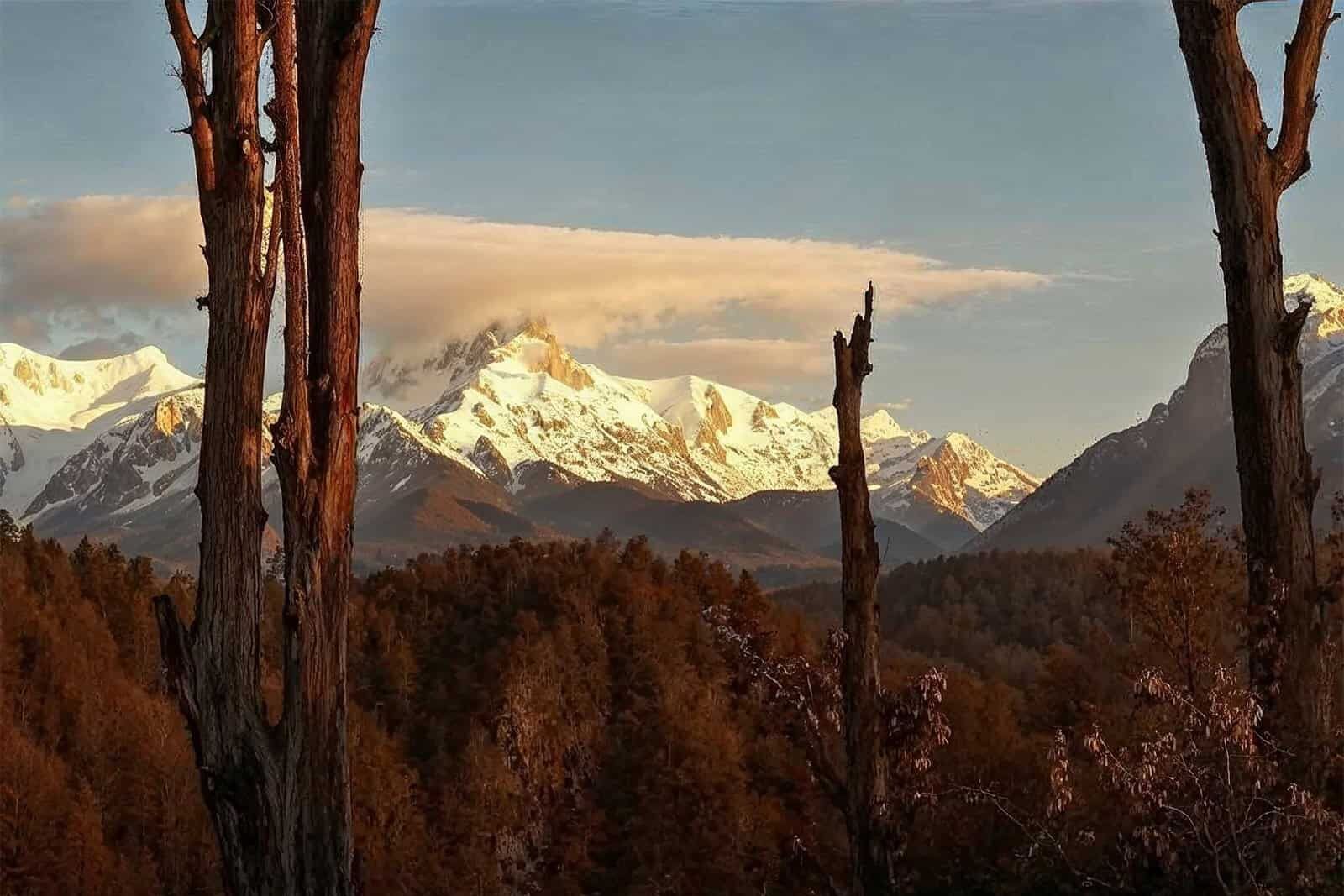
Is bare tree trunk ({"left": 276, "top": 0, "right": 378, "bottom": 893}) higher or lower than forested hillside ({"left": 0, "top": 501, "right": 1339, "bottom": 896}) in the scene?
higher

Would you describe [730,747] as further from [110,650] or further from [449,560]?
[449,560]

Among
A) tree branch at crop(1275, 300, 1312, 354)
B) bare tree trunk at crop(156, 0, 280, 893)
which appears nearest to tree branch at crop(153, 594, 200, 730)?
bare tree trunk at crop(156, 0, 280, 893)

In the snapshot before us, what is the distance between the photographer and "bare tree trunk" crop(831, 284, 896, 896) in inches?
473

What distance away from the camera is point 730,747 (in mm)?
85000

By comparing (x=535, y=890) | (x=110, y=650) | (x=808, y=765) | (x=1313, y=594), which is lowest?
(x=535, y=890)

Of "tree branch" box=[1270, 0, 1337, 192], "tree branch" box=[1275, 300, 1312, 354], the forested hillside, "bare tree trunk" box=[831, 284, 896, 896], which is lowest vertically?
the forested hillside

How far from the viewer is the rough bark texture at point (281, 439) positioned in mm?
8508

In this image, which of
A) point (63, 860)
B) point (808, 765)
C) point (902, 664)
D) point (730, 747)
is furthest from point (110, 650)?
point (808, 765)

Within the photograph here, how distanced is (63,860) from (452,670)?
155ft

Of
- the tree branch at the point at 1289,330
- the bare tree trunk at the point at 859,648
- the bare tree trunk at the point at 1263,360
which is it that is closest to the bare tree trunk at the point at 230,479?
the bare tree trunk at the point at 859,648

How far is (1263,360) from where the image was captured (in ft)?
32.1

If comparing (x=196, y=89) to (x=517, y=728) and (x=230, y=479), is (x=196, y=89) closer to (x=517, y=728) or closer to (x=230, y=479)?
(x=230, y=479)

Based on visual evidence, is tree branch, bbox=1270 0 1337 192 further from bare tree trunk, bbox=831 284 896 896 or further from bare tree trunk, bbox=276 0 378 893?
bare tree trunk, bbox=276 0 378 893

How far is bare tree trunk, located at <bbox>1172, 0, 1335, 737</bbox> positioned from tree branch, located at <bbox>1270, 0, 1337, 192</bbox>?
0.04ft
